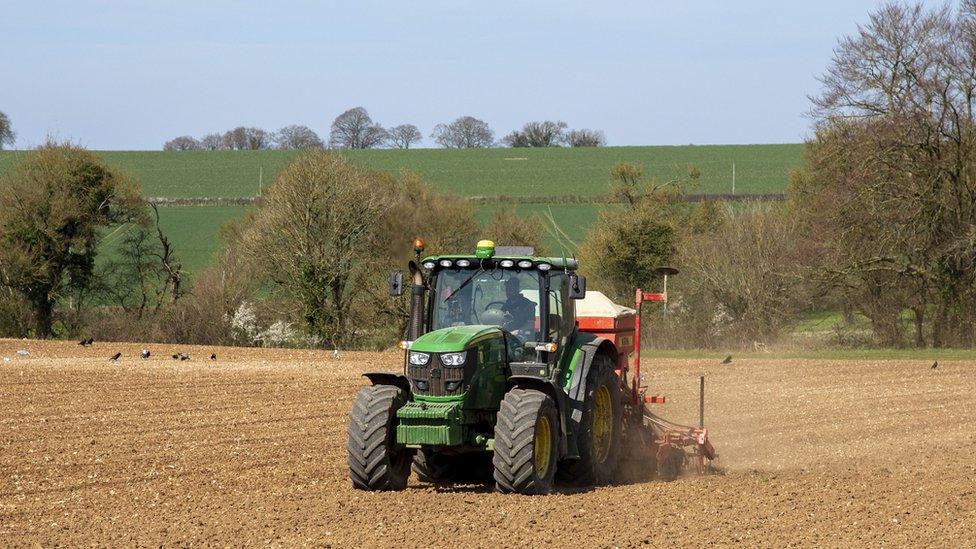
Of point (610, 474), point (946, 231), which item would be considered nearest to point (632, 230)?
point (946, 231)

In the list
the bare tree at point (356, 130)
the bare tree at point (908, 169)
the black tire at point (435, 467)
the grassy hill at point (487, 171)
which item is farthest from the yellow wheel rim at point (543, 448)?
the bare tree at point (356, 130)

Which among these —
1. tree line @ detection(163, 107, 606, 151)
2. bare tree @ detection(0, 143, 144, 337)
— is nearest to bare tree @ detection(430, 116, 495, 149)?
tree line @ detection(163, 107, 606, 151)

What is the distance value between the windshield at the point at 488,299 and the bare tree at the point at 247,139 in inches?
3079

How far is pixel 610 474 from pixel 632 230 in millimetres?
31635

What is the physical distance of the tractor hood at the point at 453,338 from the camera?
10594 mm

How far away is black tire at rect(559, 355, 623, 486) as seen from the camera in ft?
37.2

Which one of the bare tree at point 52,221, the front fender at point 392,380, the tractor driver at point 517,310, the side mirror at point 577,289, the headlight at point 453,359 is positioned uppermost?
the bare tree at point 52,221

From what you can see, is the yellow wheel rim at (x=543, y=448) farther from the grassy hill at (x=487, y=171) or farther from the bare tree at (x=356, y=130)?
the bare tree at (x=356, y=130)

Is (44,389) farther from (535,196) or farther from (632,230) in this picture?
(535,196)

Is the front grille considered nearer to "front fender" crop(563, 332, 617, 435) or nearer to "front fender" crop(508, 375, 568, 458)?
"front fender" crop(508, 375, 568, 458)

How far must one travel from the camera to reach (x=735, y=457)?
15.0 metres

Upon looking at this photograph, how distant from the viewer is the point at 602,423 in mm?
12117

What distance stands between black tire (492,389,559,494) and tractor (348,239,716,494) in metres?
0.01

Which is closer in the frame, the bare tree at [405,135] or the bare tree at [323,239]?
the bare tree at [323,239]
